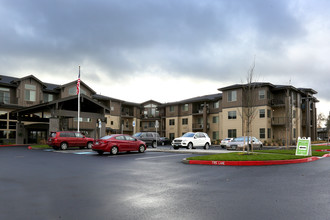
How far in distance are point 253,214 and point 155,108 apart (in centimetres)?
5956

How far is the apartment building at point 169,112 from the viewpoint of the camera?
3428 centimetres

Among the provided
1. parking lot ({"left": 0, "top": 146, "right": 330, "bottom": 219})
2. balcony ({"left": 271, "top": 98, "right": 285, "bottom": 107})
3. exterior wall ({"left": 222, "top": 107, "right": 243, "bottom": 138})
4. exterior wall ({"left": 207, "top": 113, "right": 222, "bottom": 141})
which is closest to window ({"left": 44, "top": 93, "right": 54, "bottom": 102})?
exterior wall ({"left": 207, "top": 113, "right": 222, "bottom": 141})

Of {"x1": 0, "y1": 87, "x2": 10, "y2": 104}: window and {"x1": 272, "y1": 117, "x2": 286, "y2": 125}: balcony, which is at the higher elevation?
{"x1": 0, "y1": 87, "x2": 10, "y2": 104}: window

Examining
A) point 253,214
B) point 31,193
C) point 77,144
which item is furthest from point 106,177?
point 77,144

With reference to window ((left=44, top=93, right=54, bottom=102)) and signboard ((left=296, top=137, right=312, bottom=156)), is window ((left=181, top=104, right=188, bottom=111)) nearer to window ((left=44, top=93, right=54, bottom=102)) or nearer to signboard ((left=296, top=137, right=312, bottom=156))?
window ((left=44, top=93, right=54, bottom=102))

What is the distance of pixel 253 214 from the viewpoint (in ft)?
16.6

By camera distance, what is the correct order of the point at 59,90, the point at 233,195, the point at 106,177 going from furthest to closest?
the point at 59,90, the point at 106,177, the point at 233,195

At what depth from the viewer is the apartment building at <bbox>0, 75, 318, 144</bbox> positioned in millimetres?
34281

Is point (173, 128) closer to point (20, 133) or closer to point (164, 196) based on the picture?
point (20, 133)

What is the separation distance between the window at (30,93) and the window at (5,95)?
233 centimetres

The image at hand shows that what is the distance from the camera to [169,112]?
194 ft

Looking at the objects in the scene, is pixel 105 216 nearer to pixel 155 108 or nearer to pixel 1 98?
pixel 1 98

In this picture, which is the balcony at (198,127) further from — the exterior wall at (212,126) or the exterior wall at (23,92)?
the exterior wall at (23,92)

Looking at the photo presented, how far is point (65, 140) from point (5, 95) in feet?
68.1
